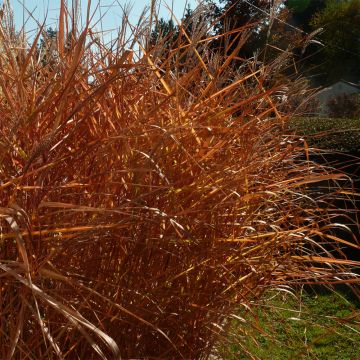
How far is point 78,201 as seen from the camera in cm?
180

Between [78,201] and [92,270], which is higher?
[78,201]

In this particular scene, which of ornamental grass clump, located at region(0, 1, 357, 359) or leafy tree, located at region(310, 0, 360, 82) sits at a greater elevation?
ornamental grass clump, located at region(0, 1, 357, 359)

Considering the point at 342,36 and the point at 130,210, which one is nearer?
the point at 130,210

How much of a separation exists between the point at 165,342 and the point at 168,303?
135 millimetres

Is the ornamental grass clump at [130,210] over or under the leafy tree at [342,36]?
over

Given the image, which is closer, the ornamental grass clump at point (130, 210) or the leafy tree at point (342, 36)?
the ornamental grass clump at point (130, 210)

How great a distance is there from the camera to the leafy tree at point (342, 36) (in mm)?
29969

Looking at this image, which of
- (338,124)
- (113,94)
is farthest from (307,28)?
(113,94)

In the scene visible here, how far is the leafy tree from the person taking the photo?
2997cm

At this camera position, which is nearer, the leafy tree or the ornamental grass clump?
the ornamental grass clump

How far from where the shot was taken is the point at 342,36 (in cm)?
3061

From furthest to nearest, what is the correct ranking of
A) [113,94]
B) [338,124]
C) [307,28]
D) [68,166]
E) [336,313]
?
[307,28], [338,124], [336,313], [113,94], [68,166]

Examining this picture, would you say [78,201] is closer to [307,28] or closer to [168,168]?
[168,168]

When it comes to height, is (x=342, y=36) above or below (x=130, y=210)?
below
